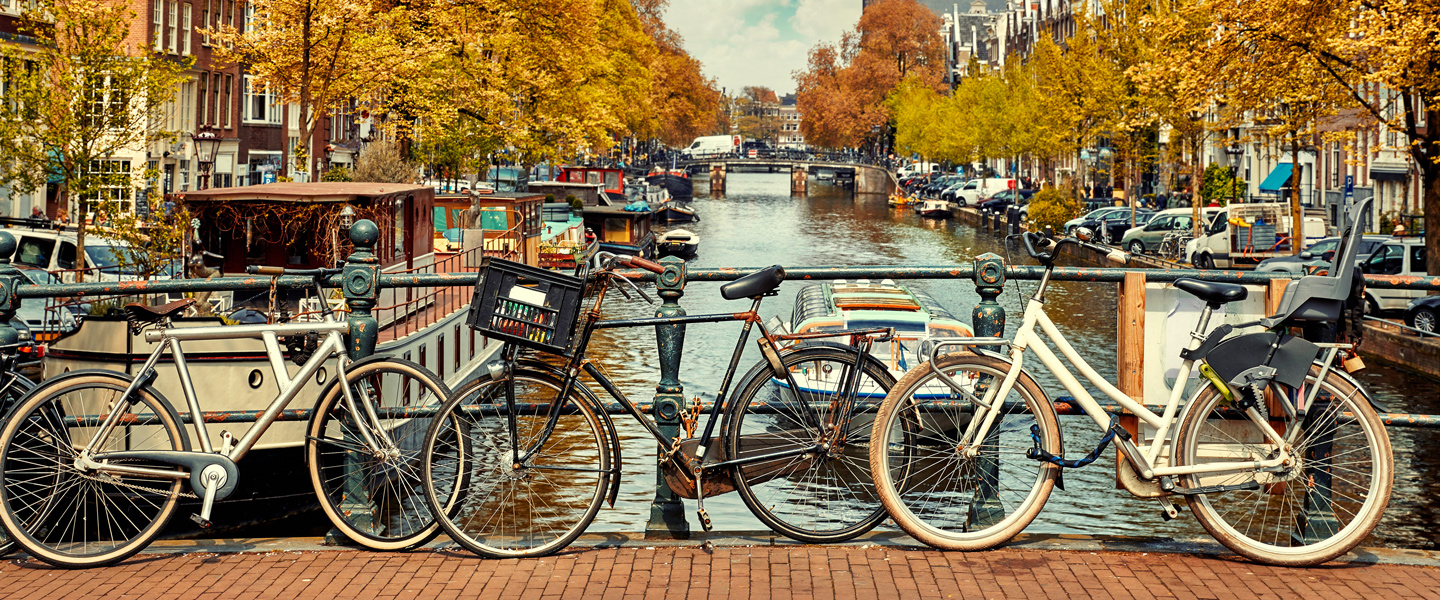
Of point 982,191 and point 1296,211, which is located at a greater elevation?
point 982,191

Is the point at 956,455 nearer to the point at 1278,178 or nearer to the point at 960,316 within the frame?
the point at 960,316

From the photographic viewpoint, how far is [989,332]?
5648mm

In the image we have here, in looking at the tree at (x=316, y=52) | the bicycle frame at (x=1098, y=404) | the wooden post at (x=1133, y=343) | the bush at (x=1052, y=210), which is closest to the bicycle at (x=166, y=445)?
the bicycle frame at (x=1098, y=404)

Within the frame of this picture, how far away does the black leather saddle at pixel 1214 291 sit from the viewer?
5.30 metres

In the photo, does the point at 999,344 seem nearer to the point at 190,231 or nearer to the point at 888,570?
the point at 888,570

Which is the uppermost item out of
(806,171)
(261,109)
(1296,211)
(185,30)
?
(806,171)

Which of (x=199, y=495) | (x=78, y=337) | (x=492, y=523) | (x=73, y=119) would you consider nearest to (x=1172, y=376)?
(x=492, y=523)

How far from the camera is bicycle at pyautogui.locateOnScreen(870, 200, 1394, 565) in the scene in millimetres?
5203

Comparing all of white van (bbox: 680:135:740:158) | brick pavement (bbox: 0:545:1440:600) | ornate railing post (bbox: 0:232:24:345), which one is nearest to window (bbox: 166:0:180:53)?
ornate railing post (bbox: 0:232:24:345)

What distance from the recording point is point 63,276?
2292cm

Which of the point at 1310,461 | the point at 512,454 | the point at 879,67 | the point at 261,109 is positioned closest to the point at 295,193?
the point at 512,454

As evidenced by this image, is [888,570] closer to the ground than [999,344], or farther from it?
closer to the ground

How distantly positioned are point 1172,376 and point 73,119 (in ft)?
66.5

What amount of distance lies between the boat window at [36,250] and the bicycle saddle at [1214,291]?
22011 mm
